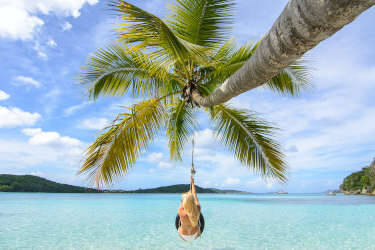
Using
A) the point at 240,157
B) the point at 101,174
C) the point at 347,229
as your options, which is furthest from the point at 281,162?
the point at 347,229

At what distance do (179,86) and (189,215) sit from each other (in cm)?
291

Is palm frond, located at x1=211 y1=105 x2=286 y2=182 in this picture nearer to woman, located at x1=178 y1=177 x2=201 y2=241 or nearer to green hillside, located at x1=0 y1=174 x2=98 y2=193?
woman, located at x1=178 y1=177 x2=201 y2=241

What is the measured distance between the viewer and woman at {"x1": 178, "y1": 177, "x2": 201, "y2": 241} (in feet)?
12.3

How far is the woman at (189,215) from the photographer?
3.74 meters

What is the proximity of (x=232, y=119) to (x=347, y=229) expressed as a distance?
9.29 m

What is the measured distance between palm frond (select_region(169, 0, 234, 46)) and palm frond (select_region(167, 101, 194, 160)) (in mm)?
1600

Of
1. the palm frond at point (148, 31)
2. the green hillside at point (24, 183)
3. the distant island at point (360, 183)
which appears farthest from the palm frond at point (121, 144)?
the green hillside at point (24, 183)

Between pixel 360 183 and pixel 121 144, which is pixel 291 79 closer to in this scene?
pixel 121 144

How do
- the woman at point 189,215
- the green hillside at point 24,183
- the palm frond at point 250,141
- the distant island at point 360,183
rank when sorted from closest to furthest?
1. the woman at point 189,215
2. the palm frond at point 250,141
3. the distant island at point 360,183
4. the green hillside at point 24,183

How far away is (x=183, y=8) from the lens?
15.6 ft

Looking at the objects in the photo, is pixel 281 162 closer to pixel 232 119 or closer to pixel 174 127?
pixel 232 119

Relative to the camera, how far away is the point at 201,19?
4859 millimetres

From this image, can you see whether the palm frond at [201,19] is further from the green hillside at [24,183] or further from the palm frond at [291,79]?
the green hillside at [24,183]

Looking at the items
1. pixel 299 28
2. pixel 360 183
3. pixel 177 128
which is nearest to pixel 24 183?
pixel 177 128
